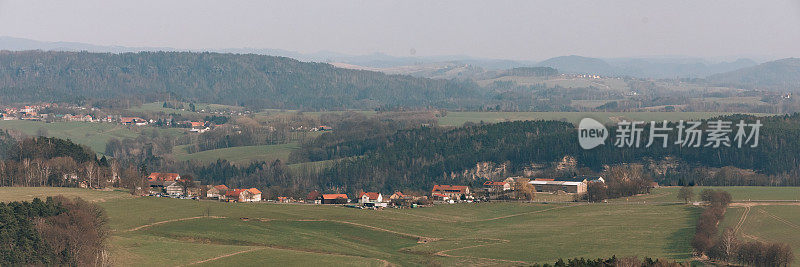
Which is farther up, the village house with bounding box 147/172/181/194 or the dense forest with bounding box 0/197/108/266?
the dense forest with bounding box 0/197/108/266

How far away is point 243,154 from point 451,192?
66725mm

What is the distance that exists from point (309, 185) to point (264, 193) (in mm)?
25761

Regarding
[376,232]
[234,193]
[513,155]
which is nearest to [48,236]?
[376,232]

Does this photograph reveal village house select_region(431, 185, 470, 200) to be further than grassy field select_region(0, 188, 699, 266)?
Yes

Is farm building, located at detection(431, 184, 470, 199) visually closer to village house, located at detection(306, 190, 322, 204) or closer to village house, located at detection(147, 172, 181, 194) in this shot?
village house, located at detection(306, 190, 322, 204)

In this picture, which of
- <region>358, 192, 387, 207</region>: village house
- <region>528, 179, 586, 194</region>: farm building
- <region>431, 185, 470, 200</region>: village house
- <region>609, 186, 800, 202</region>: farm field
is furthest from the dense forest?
<region>528, 179, 586, 194</region>: farm building

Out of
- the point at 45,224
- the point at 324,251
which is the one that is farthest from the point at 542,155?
the point at 45,224

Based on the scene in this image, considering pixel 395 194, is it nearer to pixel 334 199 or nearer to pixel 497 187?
pixel 334 199

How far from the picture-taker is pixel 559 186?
12406 centimetres

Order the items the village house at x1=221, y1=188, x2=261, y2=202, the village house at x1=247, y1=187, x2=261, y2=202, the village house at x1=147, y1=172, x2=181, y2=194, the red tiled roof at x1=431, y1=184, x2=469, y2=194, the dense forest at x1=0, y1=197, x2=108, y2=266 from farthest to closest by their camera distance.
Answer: the red tiled roof at x1=431, y1=184, x2=469, y2=194, the village house at x1=147, y1=172, x2=181, y2=194, the village house at x1=247, y1=187, x2=261, y2=202, the village house at x1=221, y1=188, x2=261, y2=202, the dense forest at x1=0, y1=197, x2=108, y2=266

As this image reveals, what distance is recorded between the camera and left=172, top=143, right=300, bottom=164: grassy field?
171500 millimetres

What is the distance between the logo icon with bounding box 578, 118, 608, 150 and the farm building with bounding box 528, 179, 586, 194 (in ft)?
104

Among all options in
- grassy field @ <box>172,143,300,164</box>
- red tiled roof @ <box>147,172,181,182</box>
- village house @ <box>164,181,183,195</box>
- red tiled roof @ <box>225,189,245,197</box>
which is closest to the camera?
red tiled roof @ <box>225,189,245,197</box>

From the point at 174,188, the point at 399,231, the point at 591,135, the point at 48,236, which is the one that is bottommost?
the point at 399,231
